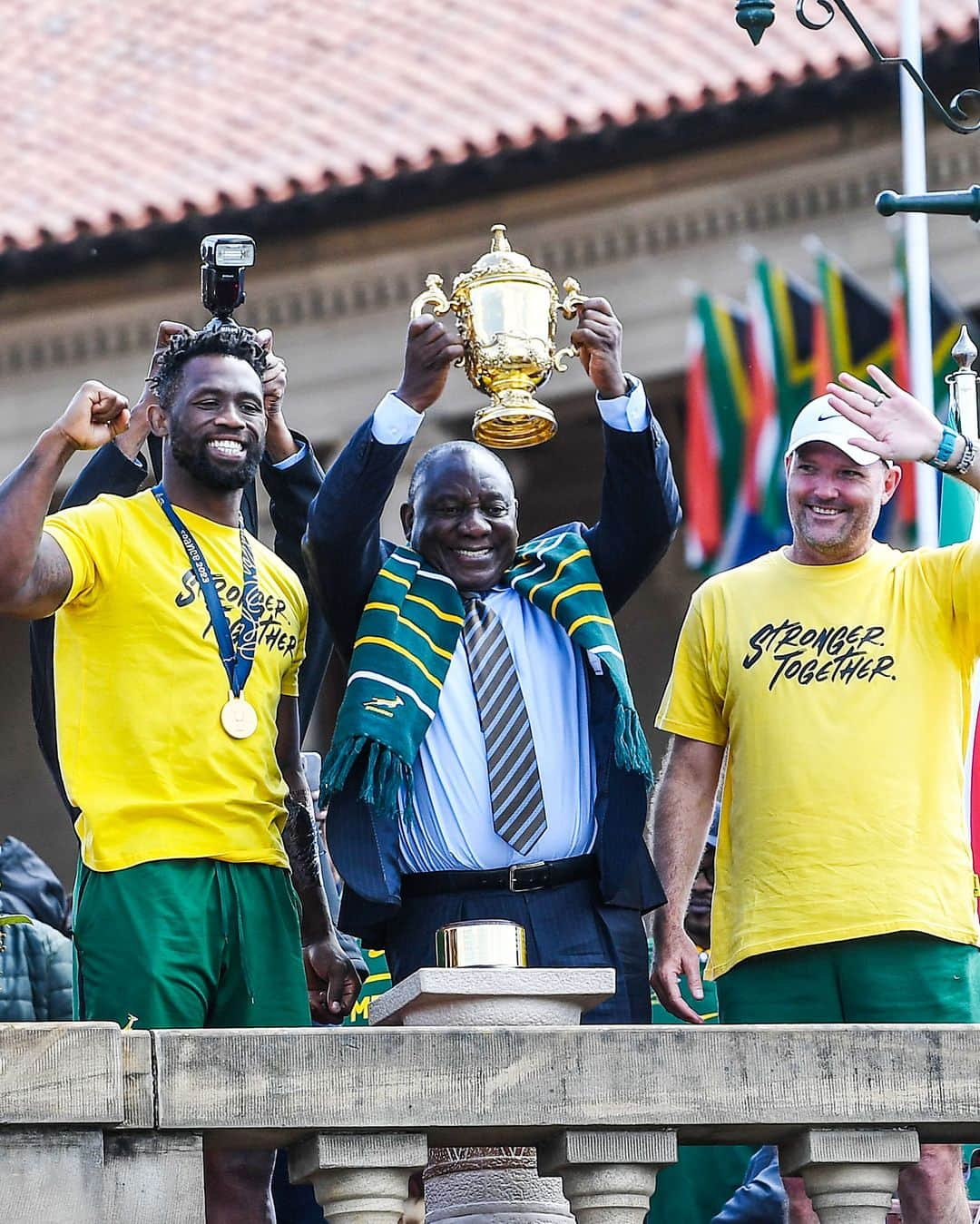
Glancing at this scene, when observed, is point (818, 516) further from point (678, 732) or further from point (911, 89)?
point (911, 89)

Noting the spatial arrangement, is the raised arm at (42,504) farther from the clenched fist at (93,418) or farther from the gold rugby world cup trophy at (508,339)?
the gold rugby world cup trophy at (508,339)

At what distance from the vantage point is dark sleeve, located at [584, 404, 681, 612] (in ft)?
19.8

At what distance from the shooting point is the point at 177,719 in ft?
18.0

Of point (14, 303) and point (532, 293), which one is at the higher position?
point (14, 303)

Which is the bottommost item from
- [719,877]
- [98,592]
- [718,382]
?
[719,877]

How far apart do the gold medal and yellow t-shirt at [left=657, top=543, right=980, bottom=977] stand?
102 cm

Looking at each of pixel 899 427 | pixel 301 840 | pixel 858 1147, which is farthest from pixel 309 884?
pixel 858 1147

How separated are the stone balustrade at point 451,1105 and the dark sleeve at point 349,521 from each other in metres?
1.62

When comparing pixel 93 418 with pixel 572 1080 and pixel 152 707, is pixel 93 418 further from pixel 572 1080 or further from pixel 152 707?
pixel 572 1080

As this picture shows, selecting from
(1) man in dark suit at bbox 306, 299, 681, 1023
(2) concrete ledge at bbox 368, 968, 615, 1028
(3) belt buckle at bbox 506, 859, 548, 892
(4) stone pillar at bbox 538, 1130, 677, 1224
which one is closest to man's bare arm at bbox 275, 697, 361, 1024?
(1) man in dark suit at bbox 306, 299, 681, 1023

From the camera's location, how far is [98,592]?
5590mm

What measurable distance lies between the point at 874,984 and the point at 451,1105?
143 centimetres

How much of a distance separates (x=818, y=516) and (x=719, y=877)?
847 millimetres

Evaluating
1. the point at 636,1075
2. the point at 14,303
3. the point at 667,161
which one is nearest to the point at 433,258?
the point at 667,161
